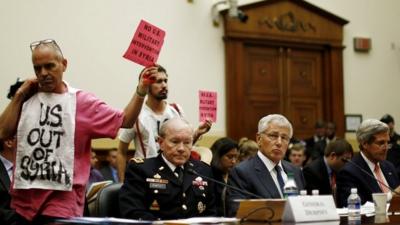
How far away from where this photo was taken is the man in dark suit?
3.46 meters

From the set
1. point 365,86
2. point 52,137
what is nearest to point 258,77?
point 365,86

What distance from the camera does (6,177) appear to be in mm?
3965

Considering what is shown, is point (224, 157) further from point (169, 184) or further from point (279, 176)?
point (169, 184)

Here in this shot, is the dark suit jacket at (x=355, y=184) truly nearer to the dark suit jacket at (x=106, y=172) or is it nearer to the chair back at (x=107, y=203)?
the chair back at (x=107, y=203)

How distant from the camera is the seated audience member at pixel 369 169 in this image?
4.65 metres

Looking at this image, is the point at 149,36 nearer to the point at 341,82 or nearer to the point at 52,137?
the point at 52,137

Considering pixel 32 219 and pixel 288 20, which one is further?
pixel 288 20

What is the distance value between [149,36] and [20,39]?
4188 mm

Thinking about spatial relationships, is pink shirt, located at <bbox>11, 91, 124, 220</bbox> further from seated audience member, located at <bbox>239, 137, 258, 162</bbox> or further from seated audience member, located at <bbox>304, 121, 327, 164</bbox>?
seated audience member, located at <bbox>304, 121, 327, 164</bbox>

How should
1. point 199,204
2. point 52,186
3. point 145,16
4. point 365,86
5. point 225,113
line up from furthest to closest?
1. point 365,86
2. point 225,113
3. point 145,16
4. point 199,204
5. point 52,186

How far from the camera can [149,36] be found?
12.7 ft

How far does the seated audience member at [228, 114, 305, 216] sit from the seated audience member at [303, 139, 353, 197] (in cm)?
153

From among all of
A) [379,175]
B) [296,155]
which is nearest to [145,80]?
[379,175]

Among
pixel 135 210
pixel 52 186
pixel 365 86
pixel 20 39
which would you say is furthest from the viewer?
pixel 365 86
